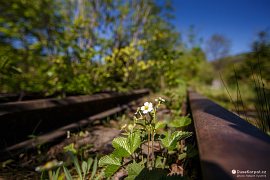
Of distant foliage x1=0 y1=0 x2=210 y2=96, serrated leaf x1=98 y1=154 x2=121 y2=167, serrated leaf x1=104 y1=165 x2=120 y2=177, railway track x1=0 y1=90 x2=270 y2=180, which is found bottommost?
serrated leaf x1=104 y1=165 x2=120 y2=177

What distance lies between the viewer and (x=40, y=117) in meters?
1.91

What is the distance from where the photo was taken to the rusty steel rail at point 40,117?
158 cm

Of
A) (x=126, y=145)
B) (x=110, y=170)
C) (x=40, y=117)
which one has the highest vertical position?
(x=40, y=117)

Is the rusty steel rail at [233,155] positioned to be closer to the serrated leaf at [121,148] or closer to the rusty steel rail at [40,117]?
the serrated leaf at [121,148]

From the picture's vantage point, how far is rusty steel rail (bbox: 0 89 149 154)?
158 centimetres

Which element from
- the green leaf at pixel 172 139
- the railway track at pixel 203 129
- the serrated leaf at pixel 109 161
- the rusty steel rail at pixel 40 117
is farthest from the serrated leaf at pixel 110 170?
the rusty steel rail at pixel 40 117

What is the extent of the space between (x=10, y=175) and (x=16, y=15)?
13.1ft

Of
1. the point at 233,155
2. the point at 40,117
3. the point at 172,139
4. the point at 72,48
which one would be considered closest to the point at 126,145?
the point at 172,139

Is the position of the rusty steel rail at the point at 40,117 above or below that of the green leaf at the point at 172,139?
above

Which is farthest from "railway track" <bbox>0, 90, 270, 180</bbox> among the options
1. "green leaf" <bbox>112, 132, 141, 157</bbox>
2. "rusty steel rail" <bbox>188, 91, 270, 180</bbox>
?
"green leaf" <bbox>112, 132, 141, 157</bbox>

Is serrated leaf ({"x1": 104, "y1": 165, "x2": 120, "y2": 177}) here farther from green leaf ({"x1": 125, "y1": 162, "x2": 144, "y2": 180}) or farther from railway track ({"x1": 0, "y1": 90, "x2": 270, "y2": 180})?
railway track ({"x1": 0, "y1": 90, "x2": 270, "y2": 180})

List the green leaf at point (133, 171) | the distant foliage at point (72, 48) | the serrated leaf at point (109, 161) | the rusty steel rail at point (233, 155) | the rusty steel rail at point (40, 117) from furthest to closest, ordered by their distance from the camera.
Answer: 1. the distant foliage at point (72, 48)
2. the rusty steel rail at point (40, 117)
3. the serrated leaf at point (109, 161)
4. the green leaf at point (133, 171)
5. the rusty steel rail at point (233, 155)

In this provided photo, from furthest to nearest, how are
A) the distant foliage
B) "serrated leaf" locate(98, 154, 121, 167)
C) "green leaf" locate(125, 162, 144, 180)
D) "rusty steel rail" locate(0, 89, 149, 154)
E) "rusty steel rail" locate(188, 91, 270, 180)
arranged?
1. the distant foliage
2. "rusty steel rail" locate(0, 89, 149, 154)
3. "serrated leaf" locate(98, 154, 121, 167)
4. "green leaf" locate(125, 162, 144, 180)
5. "rusty steel rail" locate(188, 91, 270, 180)

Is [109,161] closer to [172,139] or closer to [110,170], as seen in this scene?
[110,170]
